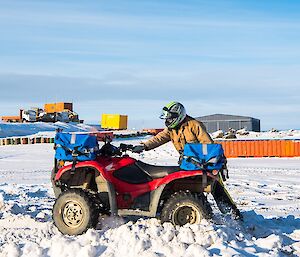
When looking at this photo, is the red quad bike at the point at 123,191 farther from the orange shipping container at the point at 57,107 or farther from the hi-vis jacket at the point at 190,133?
the orange shipping container at the point at 57,107

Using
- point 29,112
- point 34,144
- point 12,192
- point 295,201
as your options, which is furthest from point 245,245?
point 29,112

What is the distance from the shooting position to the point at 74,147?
7270 mm

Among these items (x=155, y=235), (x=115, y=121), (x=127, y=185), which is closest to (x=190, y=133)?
(x=127, y=185)

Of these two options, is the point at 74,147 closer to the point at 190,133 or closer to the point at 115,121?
the point at 190,133

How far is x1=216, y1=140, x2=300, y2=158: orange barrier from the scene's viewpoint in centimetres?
2897

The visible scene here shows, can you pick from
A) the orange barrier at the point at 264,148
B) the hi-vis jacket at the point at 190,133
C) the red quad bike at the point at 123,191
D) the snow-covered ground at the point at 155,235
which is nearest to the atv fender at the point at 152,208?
the red quad bike at the point at 123,191

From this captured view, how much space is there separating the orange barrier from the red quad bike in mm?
22164

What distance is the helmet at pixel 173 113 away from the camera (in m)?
7.90

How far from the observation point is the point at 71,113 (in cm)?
6831

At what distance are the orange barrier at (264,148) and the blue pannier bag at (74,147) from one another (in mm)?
22726

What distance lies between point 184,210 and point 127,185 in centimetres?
84

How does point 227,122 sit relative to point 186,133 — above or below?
above

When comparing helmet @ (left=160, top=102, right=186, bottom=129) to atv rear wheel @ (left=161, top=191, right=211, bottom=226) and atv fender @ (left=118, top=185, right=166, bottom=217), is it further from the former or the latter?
atv rear wheel @ (left=161, top=191, right=211, bottom=226)

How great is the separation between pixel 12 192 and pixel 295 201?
6.27 meters
